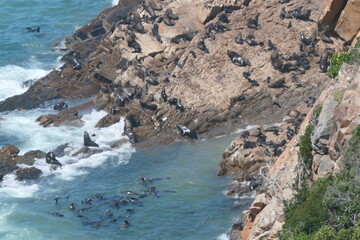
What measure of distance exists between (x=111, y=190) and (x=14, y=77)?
24.2m

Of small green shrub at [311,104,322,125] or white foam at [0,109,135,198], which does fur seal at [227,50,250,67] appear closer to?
white foam at [0,109,135,198]

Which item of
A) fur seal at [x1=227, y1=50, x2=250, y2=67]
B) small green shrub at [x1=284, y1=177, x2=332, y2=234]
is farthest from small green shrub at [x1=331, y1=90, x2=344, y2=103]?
fur seal at [x1=227, y1=50, x2=250, y2=67]

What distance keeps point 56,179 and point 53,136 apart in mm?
6313

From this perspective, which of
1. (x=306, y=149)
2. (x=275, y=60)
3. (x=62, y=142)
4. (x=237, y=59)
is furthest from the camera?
(x=237, y=59)

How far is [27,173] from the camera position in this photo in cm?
4959

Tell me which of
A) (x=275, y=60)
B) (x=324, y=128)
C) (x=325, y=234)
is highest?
(x=324, y=128)

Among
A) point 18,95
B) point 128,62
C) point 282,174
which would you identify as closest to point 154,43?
point 128,62

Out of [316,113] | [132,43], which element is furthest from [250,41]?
[316,113]

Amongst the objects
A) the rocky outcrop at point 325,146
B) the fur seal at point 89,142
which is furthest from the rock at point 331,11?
the fur seal at point 89,142

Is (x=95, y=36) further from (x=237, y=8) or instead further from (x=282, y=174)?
(x=282, y=174)

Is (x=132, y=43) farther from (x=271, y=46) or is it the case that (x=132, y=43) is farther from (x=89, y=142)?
(x=89, y=142)

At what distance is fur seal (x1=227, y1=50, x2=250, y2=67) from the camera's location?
186ft

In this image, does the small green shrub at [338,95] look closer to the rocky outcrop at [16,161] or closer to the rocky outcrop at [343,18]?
the rocky outcrop at [343,18]

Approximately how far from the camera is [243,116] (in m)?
54.0
